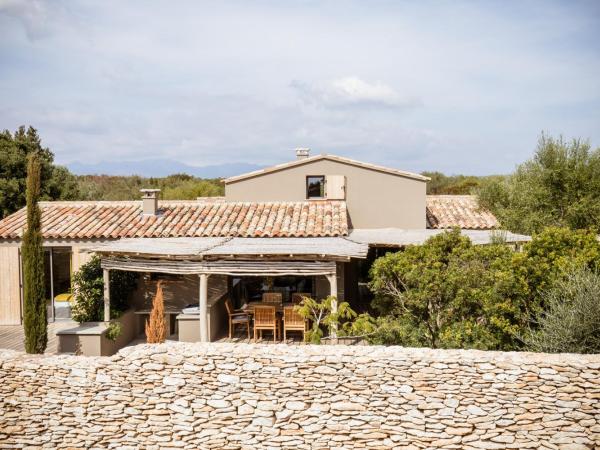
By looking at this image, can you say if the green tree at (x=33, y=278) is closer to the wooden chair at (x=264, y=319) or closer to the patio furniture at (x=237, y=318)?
the patio furniture at (x=237, y=318)

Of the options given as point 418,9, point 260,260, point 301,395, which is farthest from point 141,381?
point 418,9

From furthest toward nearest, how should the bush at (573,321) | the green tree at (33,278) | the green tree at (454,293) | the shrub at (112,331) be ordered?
the shrub at (112,331) < the green tree at (33,278) < the green tree at (454,293) < the bush at (573,321)

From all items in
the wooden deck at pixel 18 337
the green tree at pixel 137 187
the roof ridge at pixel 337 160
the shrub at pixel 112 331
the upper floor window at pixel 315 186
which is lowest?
the wooden deck at pixel 18 337

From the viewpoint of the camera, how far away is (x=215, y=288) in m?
18.7

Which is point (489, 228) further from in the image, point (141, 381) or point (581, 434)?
point (141, 381)

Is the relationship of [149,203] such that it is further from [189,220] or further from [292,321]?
[292,321]

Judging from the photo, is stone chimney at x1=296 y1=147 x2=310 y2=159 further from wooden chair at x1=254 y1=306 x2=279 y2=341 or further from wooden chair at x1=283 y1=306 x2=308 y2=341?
wooden chair at x1=254 y1=306 x2=279 y2=341

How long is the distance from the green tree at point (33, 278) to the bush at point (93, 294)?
277cm

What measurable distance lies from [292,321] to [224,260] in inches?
119

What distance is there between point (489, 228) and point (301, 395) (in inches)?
676

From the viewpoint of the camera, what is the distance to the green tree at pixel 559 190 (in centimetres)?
2292

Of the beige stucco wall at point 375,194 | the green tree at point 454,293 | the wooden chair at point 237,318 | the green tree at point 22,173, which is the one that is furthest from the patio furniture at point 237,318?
the green tree at point 22,173

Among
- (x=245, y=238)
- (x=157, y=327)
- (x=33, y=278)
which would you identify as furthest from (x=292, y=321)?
(x=33, y=278)

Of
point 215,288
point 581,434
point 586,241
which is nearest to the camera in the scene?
point 581,434
